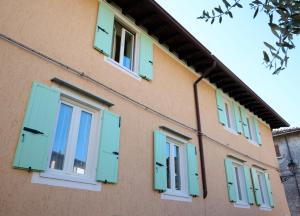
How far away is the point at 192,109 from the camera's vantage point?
8.15 m

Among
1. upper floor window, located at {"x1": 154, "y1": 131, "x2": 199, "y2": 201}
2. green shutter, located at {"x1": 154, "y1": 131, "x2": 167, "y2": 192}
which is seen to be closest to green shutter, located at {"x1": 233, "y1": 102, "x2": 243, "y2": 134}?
upper floor window, located at {"x1": 154, "y1": 131, "x2": 199, "y2": 201}

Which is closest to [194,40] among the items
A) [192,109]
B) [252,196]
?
[192,109]

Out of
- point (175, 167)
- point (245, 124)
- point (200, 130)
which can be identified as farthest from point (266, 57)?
point (245, 124)

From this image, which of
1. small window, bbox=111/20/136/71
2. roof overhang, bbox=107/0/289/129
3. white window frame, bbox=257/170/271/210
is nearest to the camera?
small window, bbox=111/20/136/71

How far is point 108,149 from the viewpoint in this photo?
16.6ft

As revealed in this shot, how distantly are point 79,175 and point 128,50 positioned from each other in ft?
12.0

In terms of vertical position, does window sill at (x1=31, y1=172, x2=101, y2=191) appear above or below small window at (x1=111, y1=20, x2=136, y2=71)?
below

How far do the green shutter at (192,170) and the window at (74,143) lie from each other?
2.87 meters

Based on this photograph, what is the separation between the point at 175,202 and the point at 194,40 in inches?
178

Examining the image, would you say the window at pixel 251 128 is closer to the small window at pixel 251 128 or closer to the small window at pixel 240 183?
the small window at pixel 251 128

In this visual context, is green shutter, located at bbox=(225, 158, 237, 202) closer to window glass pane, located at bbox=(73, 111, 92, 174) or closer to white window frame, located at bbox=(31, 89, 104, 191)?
white window frame, located at bbox=(31, 89, 104, 191)

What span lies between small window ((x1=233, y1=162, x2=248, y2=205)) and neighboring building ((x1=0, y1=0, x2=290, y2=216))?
1.4 inches

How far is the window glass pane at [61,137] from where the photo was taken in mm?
4424

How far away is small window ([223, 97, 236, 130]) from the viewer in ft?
33.8
